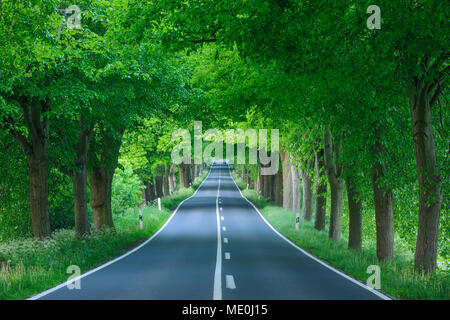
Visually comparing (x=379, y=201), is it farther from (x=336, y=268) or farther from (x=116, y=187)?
(x=116, y=187)

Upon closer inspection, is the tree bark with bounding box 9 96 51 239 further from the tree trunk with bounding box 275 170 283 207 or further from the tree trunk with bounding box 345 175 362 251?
the tree trunk with bounding box 275 170 283 207

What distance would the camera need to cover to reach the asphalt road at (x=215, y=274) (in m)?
9.00

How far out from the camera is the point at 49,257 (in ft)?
42.4

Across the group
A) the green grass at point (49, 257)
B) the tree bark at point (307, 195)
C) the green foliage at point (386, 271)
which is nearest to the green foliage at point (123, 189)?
the tree bark at point (307, 195)

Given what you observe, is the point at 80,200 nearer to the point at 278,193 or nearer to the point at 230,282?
the point at 230,282

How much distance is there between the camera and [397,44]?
841cm

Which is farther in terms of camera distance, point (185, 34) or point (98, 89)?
point (98, 89)

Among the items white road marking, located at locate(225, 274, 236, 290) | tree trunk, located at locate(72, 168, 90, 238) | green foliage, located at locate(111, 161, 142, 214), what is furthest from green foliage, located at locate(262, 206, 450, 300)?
green foliage, located at locate(111, 161, 142, 214)

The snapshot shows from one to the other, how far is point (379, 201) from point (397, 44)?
7.14 metres

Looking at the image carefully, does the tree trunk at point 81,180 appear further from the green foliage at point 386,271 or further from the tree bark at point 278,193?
the tree bark at point 278,193

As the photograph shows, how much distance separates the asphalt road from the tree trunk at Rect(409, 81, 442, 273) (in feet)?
6.10

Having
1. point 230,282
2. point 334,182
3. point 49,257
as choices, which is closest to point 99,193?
point 49,257

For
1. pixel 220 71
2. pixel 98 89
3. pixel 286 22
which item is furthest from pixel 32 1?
pixel 220 71
